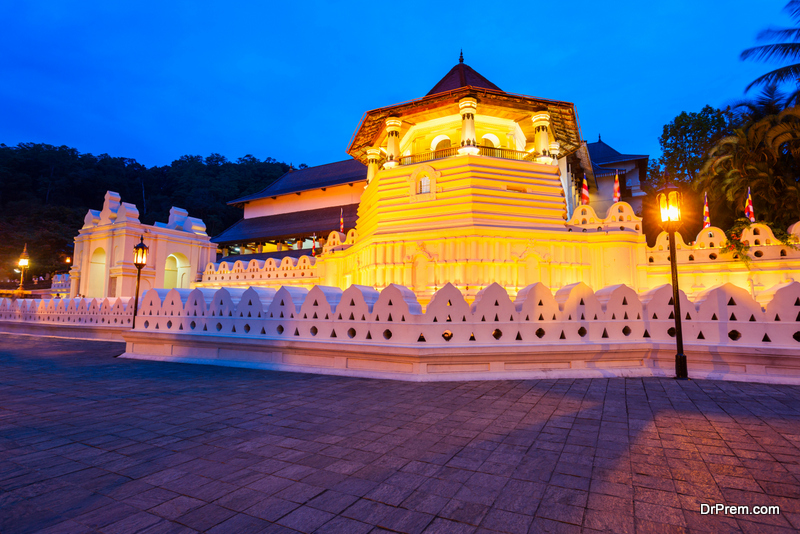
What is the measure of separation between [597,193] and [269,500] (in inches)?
1512

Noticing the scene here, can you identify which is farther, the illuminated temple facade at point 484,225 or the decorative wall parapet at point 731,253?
the illuminated temple facade at point 484,225

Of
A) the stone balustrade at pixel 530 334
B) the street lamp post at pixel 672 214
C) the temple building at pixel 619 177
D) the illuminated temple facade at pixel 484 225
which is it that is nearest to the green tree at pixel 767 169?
the illuminated temple facade at pixel 484 225

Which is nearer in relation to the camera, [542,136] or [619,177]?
[542,136]

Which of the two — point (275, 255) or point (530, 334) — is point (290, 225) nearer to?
point (275, 255)

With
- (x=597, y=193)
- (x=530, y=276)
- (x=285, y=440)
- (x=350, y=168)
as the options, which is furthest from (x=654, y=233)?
(x=285, y=440)

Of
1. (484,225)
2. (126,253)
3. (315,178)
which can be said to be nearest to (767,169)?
(484,225)

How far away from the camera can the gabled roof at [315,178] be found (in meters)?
37.2

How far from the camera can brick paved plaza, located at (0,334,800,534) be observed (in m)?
2.29

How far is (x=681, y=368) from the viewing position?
669 cm

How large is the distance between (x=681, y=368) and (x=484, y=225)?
A: 1165 cm

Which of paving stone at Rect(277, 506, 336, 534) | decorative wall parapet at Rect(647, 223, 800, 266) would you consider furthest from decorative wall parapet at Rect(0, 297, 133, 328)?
decorative wall parapet at Rect(647, 223, 800, 266)

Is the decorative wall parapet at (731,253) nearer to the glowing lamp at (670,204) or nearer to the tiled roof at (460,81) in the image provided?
the glowing lamp at (670,204)

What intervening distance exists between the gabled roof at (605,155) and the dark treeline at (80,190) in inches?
1817

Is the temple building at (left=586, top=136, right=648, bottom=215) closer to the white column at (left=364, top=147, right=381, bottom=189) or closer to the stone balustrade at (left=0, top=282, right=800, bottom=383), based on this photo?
the white column at (left=364, top=147, right=381, bottom=189)
